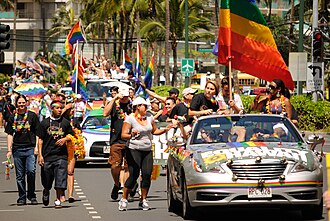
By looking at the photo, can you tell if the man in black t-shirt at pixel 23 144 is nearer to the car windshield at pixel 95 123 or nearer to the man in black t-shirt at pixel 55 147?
the man in black t-shirt at pixel 55 147

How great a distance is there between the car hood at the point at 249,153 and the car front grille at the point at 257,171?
0.27 feet

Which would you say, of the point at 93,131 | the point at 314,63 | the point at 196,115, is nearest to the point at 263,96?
the point at 196,115

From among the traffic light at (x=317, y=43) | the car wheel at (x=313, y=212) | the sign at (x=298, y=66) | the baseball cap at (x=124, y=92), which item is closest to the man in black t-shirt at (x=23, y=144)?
the baseball cap at (x=124, y=92)

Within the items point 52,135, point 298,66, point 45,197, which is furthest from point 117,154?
point 298,66

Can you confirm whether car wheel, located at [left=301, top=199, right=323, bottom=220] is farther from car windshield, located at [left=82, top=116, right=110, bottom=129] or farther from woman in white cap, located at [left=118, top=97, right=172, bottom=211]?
car windshield, located at [left=82, top=116, right=110, bottom=129]

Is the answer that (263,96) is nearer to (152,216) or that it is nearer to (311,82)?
(152,216)

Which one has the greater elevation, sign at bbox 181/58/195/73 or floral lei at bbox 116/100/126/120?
floral lei at bbox 116/100/126/120

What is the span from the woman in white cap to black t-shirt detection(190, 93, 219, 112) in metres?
1.17

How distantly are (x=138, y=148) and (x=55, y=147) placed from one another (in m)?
1.52

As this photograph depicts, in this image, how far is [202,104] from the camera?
15.9 meters

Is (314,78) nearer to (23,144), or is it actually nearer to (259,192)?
(23,144)

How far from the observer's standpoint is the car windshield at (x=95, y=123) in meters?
24.8

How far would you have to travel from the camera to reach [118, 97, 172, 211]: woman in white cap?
48.5ft

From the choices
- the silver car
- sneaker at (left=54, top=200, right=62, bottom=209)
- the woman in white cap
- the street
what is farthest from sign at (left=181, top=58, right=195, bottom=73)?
the silver car
